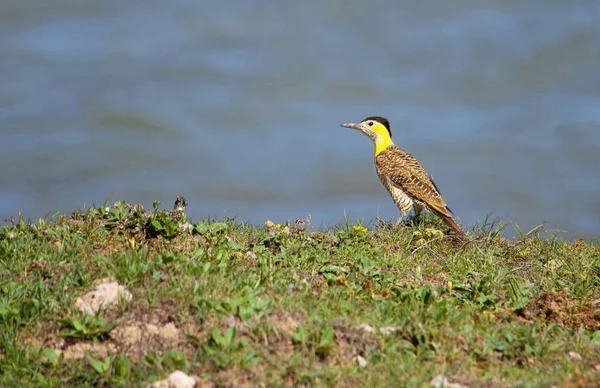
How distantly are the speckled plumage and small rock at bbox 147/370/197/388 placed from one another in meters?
6.47

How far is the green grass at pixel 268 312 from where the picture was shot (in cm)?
554

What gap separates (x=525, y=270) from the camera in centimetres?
931

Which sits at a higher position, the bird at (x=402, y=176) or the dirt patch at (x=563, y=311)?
the bird at (x=402, y=176)

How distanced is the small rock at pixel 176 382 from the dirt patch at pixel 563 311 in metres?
3.78

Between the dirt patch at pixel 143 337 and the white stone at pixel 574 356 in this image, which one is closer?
the dirt patch at pixel 143 337

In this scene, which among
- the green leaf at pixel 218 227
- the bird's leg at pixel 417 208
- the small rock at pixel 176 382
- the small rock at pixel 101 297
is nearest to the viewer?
the small rock at pixel 176 382

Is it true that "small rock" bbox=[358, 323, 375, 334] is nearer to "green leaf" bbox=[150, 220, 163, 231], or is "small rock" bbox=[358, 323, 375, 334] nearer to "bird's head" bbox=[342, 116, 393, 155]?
"green leaf" bbox=[150, 220, 163, 231]

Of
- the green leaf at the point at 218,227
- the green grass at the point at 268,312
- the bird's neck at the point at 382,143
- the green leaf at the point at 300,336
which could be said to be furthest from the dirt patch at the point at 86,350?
the bird's neck at the point at 382,143

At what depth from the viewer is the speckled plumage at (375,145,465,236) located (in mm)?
11568

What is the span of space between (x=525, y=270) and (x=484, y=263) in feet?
1.79

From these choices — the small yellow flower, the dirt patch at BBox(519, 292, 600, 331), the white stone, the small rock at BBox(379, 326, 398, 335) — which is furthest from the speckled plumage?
the small rock at BBox(379, 326, 398, 335)

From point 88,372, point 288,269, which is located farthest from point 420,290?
point 88,372

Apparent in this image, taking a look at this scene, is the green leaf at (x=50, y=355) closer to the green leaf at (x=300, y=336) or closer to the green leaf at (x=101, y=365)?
the green leaf at (x=101, y=365)

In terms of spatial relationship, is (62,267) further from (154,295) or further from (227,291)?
(227,291)
